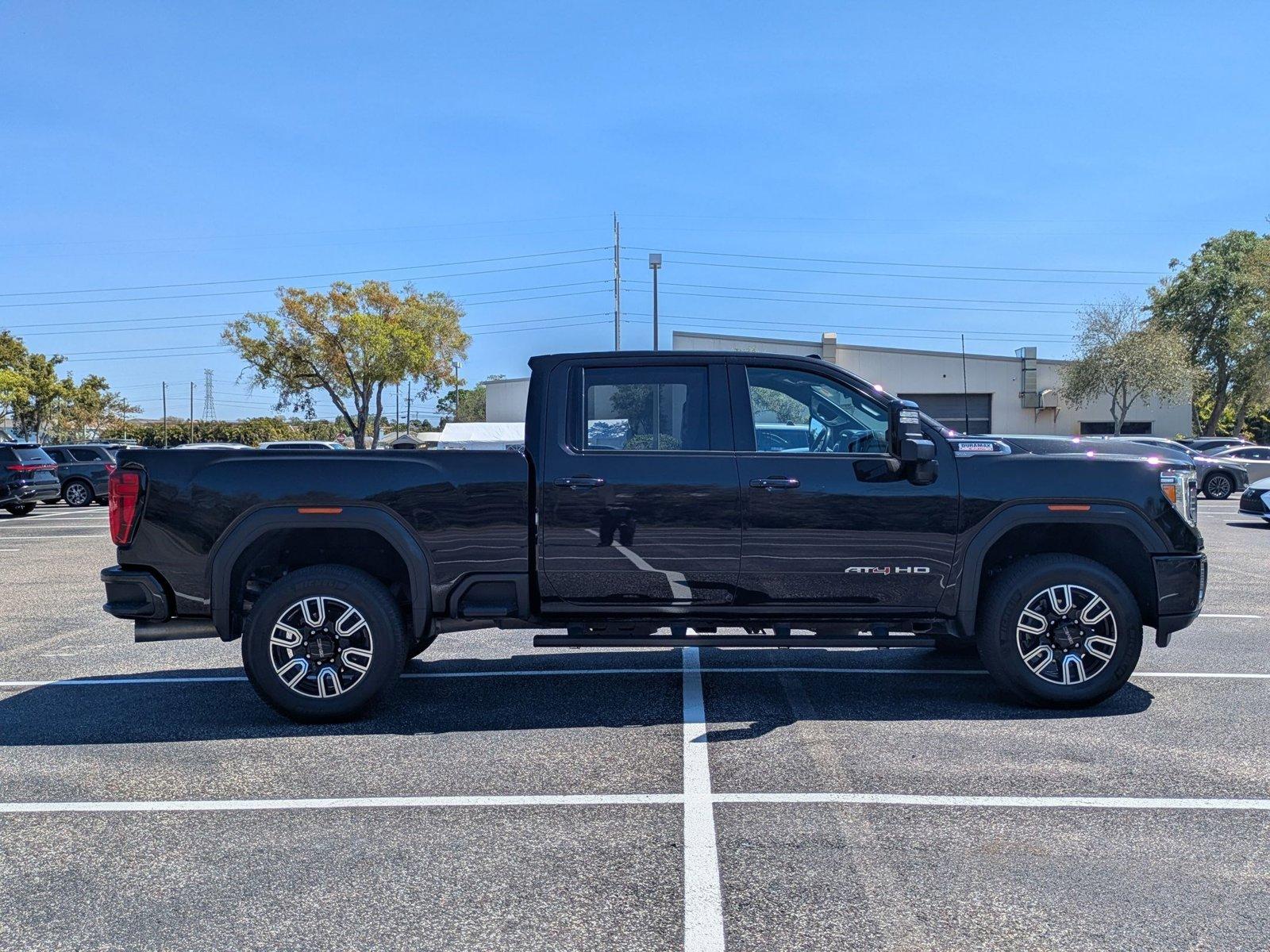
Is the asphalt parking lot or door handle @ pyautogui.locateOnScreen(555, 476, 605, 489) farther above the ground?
door handle @ pyautogui.locateOnScreen(555, 476, 605, 489)

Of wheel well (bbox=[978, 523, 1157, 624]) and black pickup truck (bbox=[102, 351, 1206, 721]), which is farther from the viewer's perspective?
wheel well (bbox=[978, 523, 1157, 624])

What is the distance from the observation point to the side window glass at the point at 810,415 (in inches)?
229

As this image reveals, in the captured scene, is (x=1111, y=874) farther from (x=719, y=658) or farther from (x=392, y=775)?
(x=719, y=658)

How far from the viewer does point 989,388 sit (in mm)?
49062

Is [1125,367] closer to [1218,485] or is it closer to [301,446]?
[1218,485]

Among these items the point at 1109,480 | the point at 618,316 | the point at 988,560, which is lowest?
the point at 988,560

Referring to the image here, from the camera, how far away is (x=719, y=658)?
24.0ft

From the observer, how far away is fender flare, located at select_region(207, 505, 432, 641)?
5.57 meters

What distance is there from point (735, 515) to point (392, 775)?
7.23 feet

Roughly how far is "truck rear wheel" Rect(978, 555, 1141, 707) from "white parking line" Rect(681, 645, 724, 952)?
1.76 meters

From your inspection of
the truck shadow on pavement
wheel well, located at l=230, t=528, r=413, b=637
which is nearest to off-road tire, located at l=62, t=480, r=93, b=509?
the truck shadow on pavement

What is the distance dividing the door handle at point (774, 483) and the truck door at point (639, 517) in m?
0.11

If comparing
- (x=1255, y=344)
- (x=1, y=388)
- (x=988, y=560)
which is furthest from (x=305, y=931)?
(x=1, y=388)

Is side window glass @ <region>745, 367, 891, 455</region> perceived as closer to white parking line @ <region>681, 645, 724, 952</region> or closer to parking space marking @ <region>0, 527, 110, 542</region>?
white parking line @ <region>681, 645, 724, 952</region>
